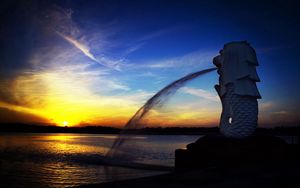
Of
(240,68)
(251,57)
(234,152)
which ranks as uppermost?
(251,57)

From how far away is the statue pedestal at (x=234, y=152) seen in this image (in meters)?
18.2

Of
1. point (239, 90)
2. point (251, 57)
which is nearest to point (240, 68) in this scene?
point (251, 57)

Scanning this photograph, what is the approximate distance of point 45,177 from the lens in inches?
797

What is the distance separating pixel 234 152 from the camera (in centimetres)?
1823

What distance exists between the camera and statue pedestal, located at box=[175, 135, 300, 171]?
18188 millimetres

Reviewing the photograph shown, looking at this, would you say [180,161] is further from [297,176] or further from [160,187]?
[160,187]

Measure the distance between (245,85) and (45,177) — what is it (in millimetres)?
13472

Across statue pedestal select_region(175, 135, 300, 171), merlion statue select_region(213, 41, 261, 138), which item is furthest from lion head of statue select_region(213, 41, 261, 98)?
statue pedestal select_region(175, 135, 300, 171)

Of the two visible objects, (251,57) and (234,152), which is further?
(251,57)

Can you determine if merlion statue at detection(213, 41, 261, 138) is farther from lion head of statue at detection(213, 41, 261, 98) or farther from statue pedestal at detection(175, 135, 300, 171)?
statue pedestal at detection(175, 135, 300, 171)

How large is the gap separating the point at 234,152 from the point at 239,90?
3938mm

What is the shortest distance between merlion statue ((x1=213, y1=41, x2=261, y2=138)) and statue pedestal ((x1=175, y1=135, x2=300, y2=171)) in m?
0.77

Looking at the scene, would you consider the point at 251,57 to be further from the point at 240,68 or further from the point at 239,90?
the point at 239,90

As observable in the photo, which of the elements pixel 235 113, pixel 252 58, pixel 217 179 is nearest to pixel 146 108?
pixel 235 113
